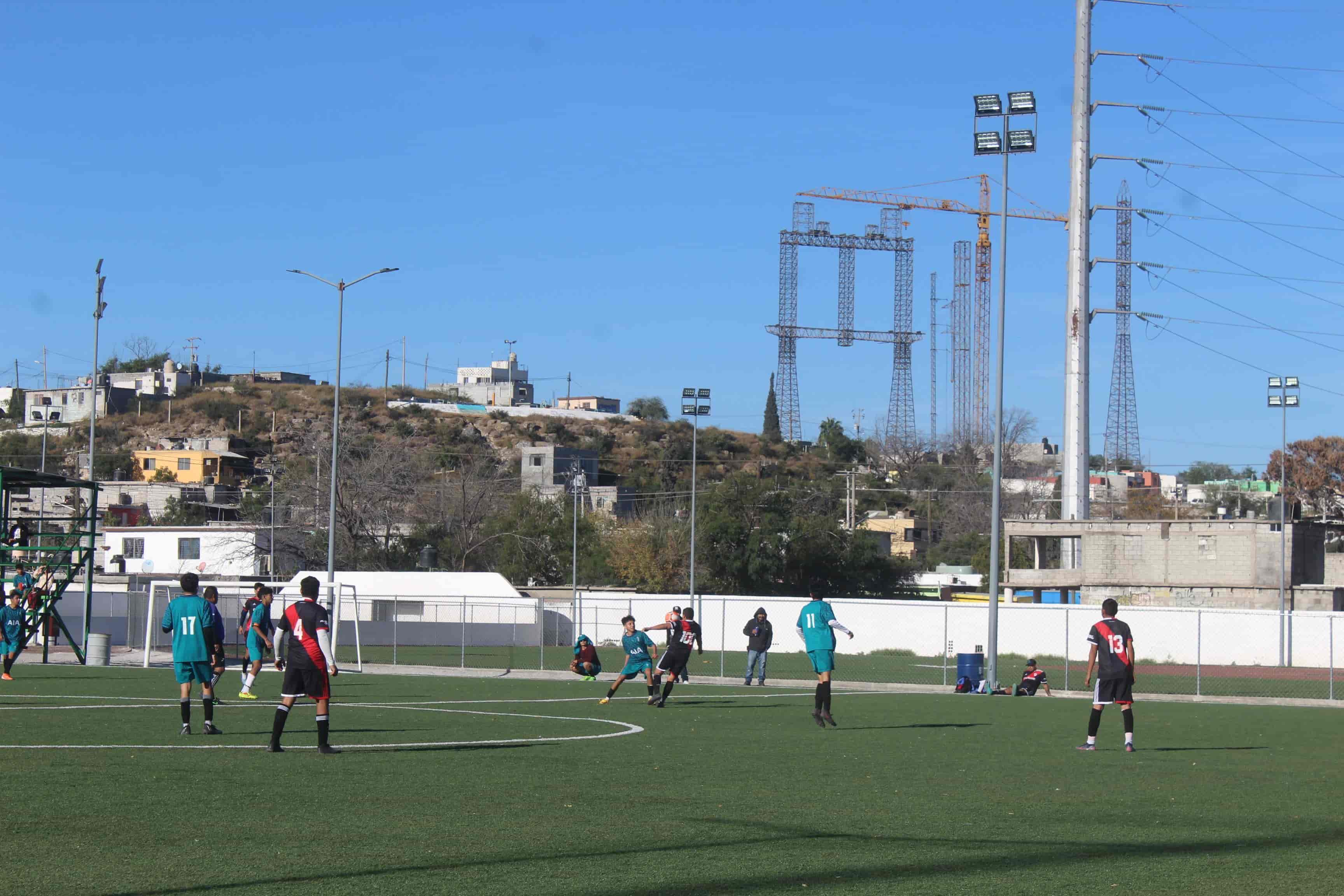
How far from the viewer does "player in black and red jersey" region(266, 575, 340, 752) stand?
45.1 ft

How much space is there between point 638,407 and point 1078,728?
559ft

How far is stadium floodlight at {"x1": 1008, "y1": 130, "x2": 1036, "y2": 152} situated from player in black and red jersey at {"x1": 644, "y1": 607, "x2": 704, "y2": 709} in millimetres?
22268

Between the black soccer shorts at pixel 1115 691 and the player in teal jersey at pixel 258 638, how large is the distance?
13.1 m

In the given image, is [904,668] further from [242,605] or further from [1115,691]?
[1115,691]

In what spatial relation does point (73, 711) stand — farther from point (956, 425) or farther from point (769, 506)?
point (956, 425)

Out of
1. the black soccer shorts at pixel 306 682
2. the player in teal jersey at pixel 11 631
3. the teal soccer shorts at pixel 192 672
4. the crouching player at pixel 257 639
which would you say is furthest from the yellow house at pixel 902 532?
the black soccer shorts at pixel 306 682

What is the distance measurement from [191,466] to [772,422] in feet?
218

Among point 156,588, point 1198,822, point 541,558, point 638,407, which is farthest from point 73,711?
point 638,407

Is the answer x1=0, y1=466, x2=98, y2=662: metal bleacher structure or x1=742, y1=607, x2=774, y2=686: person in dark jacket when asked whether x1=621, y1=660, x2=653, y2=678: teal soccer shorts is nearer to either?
x1=742, y1=607, x2=774, y2=686: person in dark jacket

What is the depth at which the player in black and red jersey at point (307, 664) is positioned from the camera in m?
13.7

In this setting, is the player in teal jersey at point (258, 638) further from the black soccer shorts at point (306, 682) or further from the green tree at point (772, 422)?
the green tree at point (772, 422)

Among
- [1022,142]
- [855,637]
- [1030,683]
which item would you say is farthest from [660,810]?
[855,637]

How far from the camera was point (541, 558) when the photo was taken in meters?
82.9

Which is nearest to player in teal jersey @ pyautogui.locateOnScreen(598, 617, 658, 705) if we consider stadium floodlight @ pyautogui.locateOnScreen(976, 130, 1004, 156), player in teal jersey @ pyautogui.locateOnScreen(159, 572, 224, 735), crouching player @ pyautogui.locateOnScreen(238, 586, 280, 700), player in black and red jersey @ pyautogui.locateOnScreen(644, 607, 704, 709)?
player in black and red jersey @ pyautogui.locateOnScreen(644, 607, 704, 709)
